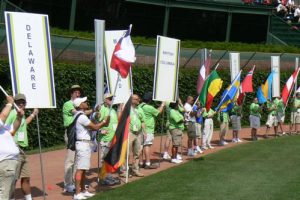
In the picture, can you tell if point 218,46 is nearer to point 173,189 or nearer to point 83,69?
point 83,69

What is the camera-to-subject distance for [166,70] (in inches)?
602

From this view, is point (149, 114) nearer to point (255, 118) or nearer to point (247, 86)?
point (247, 86)

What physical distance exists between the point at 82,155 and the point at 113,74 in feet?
11.4

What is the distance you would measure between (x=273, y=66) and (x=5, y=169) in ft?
56.7

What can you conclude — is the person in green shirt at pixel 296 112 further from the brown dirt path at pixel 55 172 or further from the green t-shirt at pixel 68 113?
the green t-shirt at pixel 68 113

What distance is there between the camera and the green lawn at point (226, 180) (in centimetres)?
1159

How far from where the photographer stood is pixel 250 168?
48.9 ft

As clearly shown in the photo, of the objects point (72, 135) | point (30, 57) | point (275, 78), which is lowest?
point (72, 135)

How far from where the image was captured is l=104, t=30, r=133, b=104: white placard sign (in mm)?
14110

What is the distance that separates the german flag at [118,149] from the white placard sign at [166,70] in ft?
9.87

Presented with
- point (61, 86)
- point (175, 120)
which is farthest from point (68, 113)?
point (61, 86)

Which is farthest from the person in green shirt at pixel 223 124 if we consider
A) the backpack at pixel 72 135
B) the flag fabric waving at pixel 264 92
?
the backpack at pixel 72 135

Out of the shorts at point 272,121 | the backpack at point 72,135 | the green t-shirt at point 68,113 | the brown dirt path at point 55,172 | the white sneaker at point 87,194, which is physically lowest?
the brown dirt path at point 55,172

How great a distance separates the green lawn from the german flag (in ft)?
1.69
